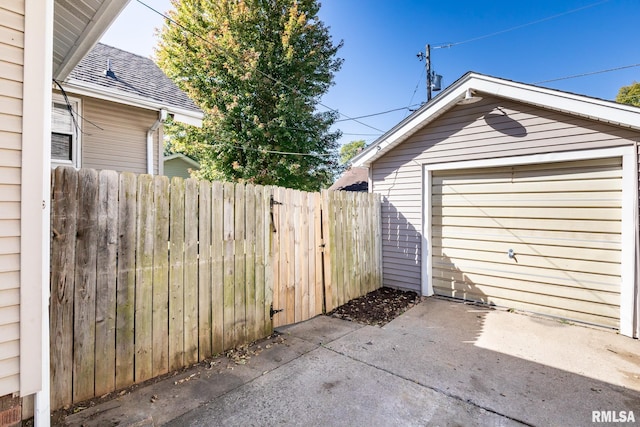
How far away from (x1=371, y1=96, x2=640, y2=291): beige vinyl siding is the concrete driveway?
2.09 meters

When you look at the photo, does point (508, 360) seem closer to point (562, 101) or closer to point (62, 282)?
point (562, 101)

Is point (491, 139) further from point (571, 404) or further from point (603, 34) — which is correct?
point (603, 34)

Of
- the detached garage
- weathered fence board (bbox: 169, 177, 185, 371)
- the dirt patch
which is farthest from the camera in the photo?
the dirt patch

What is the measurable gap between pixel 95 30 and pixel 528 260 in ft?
21.9

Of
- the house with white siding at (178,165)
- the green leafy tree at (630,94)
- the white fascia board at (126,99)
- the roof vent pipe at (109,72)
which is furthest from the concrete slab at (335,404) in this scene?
the green leafy tree at (630,94)

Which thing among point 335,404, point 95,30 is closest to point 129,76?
point 95,30

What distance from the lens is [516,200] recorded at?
4770 mm

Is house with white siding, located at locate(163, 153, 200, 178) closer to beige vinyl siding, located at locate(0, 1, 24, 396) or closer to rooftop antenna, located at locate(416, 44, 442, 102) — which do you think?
rooftop antenna, located at locate(416, 44, 442, 102)

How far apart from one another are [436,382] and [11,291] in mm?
3303

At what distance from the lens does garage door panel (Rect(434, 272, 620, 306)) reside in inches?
160

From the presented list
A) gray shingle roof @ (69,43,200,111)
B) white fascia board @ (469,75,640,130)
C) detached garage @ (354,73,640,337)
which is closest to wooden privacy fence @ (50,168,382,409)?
detached garage @ (354,73,640,337)

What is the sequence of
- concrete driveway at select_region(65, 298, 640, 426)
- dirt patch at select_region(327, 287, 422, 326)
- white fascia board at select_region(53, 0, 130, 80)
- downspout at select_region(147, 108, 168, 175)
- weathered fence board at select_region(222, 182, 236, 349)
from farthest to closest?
1. downspout at select_region(147, 108, 168, 175)
2. dirt patch at select_region(327, 287, 422, 326)
3. weathered fence board at select_region(222, 182, 236, 349)
4. white fascia board at select_region(53, 0, 130, 80)
5. concrete driveway at select_region(65, 298, 640, 426)

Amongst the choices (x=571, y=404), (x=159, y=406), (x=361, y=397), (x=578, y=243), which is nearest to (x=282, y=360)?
(x=361, y=397)

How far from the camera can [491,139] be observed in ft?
15.9
